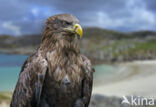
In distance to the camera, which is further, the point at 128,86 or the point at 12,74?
the point at 12,74

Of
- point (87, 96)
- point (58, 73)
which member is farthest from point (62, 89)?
point (87, 96)

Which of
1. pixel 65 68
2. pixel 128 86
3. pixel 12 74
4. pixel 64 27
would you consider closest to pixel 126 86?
pixel 128 86

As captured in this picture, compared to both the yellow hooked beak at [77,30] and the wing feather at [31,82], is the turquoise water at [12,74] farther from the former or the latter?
the yellow hooked beak at [77,30]

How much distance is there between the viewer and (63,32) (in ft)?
13.7

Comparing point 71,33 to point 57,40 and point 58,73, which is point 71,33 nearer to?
point 57,40

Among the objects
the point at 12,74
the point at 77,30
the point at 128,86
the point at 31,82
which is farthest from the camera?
the point at 12,74

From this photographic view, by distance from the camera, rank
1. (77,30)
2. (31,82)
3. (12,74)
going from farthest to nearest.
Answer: (12,74)
(31,82)
(77,30)

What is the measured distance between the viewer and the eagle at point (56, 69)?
163 inches

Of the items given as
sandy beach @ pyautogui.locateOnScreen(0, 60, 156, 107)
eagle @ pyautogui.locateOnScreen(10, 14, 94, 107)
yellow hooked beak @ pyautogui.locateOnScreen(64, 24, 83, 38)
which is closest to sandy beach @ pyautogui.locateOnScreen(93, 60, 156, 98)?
sandy beach @ pyautogui.locateOnScreen(0, 60, 156, 107)

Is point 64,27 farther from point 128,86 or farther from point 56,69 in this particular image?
point 128,86

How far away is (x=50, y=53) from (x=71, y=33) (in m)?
0.51

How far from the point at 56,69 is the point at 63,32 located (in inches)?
25.7

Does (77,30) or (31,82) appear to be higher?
(77,30)

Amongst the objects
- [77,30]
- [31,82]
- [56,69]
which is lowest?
[31,82]
